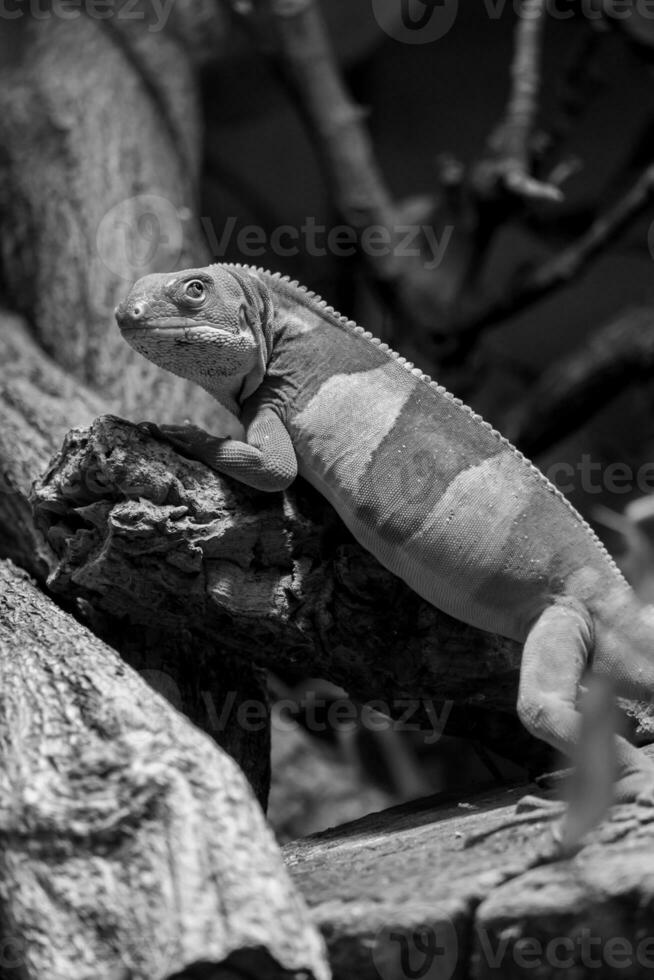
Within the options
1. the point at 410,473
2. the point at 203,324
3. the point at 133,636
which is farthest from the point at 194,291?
the point at 133,636

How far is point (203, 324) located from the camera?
402 cm

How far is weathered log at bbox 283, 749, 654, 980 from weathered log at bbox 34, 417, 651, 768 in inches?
45.4

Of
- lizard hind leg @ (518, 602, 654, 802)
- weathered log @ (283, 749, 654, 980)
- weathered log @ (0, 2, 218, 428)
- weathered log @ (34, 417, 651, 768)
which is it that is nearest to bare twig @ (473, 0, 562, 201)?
weathered log @ (0, 2, 218, 428)

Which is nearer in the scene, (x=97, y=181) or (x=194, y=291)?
(x=194, y=291)

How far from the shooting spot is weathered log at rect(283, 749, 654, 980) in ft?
9.06

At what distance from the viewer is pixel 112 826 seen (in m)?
2.84

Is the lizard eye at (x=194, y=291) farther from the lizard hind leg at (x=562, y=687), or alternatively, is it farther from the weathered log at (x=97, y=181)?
the weathered log at (x=97, y=181)

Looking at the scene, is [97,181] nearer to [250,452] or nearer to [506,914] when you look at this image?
[250,452]

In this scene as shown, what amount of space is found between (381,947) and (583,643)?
4.66 feet

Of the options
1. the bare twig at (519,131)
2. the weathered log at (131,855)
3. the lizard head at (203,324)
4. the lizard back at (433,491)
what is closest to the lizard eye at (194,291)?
the lizard head at (203,324)

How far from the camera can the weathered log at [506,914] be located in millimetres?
2762

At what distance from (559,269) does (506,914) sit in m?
5.52

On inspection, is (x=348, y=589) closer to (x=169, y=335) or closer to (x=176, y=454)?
(x=176, y=454)

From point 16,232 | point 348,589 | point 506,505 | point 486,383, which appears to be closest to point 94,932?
point 348,589
